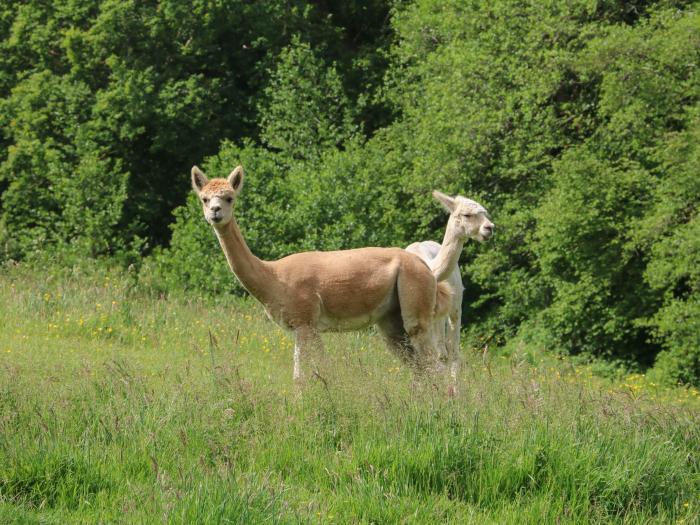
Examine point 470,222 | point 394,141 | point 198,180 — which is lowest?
point 470,222

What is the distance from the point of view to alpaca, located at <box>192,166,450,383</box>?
9.46m

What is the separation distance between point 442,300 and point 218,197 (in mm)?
2791

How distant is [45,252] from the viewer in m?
21.0

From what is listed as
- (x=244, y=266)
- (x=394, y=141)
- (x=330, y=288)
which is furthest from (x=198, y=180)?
(x=394, y=141)

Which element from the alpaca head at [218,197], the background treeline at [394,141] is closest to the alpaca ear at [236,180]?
the alpaca head at [218,197]

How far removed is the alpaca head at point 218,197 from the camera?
929cm

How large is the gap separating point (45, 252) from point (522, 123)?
30.8 feet

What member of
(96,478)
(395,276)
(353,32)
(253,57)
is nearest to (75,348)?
(395,276)

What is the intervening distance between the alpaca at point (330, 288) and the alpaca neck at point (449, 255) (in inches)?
31.6

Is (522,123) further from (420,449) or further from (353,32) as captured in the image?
(420,449)

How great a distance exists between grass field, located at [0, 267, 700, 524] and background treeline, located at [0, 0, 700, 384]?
8.22 metres

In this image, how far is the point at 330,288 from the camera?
967 cm

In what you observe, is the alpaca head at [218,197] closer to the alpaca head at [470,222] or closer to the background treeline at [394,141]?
the alpaca head at [470,222]

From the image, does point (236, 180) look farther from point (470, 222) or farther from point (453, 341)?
point (453, 341)
